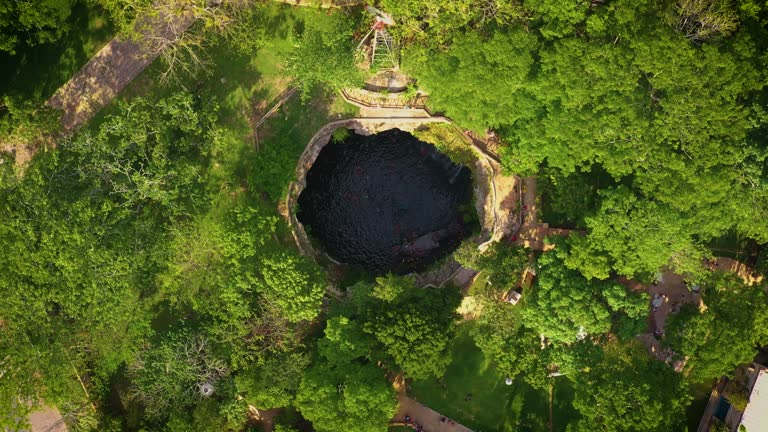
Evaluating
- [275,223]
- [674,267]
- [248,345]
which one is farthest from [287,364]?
[674,267]

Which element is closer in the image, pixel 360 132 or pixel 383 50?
pixel 383 50

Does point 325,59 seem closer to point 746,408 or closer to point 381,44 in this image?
point 381,44

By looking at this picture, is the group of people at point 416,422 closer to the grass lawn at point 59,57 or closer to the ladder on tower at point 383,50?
the ladder on tower at point 383,50

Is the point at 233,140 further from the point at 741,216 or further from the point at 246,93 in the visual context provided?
the point at 741,216

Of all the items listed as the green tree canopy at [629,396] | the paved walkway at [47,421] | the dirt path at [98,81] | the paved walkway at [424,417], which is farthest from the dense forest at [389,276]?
the paved walkway at [424,417]

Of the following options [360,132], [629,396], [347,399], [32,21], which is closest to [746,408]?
[629,396]

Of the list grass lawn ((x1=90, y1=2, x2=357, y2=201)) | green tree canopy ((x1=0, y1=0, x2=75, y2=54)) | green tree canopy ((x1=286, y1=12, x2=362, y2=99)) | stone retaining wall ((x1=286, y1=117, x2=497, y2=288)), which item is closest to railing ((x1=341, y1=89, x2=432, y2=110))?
stone retaining wall ((x1=286, y1=117, x2=497, y2=288))
